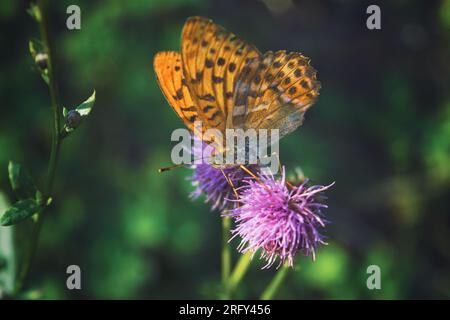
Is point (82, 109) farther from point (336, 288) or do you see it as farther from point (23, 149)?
point (336, 288)

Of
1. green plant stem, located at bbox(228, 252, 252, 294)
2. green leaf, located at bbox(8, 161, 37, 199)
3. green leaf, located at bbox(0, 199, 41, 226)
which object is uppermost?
green leaf, located at bbox(8, 161, 37, 199)

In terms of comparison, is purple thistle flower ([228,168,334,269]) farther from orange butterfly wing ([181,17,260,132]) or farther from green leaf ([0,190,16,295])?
green leaf ([0,190,16,295])


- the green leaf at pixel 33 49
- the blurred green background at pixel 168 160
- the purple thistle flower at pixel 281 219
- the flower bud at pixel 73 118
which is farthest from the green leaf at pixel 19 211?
the blurred green background at pixel 168 160

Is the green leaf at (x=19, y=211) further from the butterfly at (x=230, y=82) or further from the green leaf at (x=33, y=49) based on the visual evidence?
the butterfly at (x=230, y=82)

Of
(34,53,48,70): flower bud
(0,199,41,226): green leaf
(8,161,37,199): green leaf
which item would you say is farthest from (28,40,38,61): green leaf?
(0,199,41,226): green leaf

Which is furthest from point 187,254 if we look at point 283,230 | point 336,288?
point 283,230
